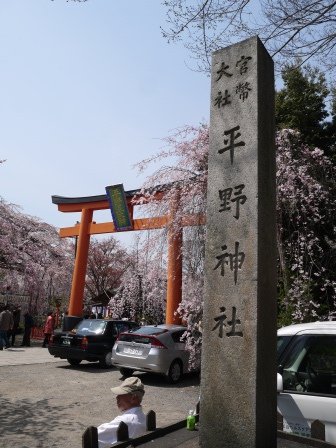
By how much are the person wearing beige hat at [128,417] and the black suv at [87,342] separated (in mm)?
8795

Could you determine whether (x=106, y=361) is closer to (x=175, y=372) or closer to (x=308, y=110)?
(x=175, y=372)

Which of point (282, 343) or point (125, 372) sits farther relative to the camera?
point (125, 372)

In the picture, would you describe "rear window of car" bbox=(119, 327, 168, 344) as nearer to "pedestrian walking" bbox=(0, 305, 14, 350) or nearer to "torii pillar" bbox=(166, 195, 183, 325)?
"torii pillar" bbox=(166, 195, 183, 325)

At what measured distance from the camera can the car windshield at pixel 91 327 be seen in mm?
12562

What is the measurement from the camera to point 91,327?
1281cm

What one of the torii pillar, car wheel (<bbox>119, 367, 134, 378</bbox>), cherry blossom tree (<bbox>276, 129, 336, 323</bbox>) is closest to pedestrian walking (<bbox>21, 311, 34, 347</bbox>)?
the torii pillar

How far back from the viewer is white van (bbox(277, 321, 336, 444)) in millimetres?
3643

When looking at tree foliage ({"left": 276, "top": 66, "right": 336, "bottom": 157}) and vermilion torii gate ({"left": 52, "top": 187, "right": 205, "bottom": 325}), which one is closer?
tree foliage ({"left": 276, "top": 66, "right": 336, "bottom": 157})

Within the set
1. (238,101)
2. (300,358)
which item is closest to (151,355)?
(300,358)

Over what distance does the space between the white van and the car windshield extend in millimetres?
9161

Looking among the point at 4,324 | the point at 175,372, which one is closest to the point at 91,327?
the point at 175,372

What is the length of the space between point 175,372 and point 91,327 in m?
3.28

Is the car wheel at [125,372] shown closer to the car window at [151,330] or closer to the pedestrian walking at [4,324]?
the car window at [151,330]

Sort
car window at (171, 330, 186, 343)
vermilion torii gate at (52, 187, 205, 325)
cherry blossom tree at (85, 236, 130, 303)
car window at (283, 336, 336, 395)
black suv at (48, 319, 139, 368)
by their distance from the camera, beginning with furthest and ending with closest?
cherry blossom tree at (85, 236, 130, 303)
vermilion torii gate at (52, 187, 205, 325)
black suv at (48, 319, 139, 368)
car window at (171, 330, 186, 343)
car window at (283, 336, 336, 395)
